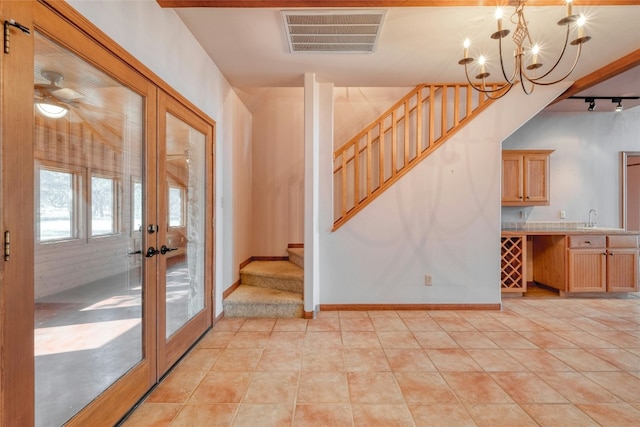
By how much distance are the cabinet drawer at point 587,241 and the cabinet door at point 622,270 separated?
0.50ft

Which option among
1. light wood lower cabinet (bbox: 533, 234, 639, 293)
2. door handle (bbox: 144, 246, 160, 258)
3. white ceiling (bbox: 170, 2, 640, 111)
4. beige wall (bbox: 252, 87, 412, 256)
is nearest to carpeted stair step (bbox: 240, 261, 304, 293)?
beige wall (bbox: 252, 87, 412, 256)

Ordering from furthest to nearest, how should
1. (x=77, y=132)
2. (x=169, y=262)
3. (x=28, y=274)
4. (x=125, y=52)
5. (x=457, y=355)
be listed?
(x=457, y=355)
(x=169, y=262)
(x=125, y=52)
(x=77, y=132)
(x=28, y=274)

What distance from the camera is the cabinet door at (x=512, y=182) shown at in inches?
170

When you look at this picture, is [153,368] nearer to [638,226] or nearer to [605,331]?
[605,331]

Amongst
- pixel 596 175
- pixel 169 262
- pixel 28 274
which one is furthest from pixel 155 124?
pixel 596 175

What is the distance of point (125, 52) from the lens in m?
1.76

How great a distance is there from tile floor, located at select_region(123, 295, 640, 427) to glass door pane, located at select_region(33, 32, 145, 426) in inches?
18.8

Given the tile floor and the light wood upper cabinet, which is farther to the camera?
the light wood upper cabinet

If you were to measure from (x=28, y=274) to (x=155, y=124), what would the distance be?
4.01 feet

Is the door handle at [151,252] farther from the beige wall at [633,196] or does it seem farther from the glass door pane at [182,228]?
the beige wall at [633,196]

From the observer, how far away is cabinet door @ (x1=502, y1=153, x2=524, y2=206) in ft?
14.2

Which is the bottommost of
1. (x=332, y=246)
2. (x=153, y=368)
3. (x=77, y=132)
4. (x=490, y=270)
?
(x=153, y=368)

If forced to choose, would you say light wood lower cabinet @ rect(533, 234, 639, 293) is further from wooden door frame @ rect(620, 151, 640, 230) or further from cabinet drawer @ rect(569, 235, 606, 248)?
wooden door frame @ rect(620, 151, 640, 230)

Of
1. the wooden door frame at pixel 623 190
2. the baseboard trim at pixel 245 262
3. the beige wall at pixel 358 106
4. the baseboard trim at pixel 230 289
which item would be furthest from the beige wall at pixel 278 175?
the wooden door frame at pixel 623 190
